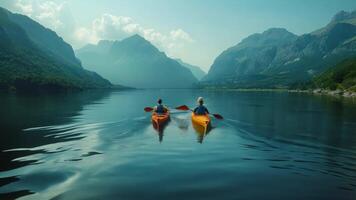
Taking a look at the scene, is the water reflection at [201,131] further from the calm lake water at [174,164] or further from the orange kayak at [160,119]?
the orange kayak at [160,119]

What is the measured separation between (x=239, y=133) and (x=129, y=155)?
17013 millimetres

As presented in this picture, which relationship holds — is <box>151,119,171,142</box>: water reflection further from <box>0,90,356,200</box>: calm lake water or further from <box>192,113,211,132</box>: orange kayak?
<box>192,113,211,132</box>: orange kayak

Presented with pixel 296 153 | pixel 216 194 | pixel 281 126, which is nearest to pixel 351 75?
pixel 281 126

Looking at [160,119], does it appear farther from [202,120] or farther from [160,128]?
[202,120]

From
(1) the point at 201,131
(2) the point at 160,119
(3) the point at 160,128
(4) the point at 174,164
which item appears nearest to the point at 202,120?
(1) the point at 201,131

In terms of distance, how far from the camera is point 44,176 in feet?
58.3

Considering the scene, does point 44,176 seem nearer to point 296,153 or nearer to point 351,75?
point 296,153

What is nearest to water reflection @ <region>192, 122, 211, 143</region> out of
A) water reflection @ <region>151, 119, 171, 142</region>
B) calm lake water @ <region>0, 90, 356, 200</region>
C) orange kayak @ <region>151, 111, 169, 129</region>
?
calm lake water @ <region>0, 90, 356, 200</region>

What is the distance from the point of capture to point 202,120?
39844mm

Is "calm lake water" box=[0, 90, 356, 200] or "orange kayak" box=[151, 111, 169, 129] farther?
"orange kayak" box=[151, 111, 169, 129]

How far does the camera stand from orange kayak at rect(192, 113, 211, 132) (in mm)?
38344

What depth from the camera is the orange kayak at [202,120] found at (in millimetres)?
38344

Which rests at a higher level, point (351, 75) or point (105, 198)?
point (351, 75)

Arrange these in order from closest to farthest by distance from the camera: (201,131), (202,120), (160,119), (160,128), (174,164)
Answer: (174,164), (201,131), (160,128), (202,120), (160,119)
